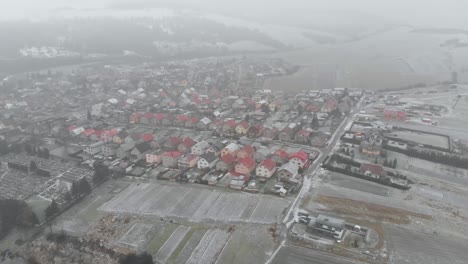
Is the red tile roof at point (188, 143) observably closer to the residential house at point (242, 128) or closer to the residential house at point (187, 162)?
the residential house at point (187, 162)

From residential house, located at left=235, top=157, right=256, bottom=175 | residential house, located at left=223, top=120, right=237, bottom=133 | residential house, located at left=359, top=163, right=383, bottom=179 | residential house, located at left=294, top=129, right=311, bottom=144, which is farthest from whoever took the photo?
residential house, located at left=223, top=120, right=237, bottom=133

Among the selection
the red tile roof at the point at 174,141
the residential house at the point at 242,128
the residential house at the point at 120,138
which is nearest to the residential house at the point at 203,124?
the residential house at the point at 242,128

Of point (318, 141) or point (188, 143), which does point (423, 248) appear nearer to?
point (318, 141)

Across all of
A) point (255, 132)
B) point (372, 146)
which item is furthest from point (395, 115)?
point (255, 132)

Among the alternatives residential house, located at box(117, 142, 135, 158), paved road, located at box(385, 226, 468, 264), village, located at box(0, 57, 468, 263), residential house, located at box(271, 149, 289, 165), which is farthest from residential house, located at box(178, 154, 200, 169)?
paved road, located at box(385, 226, 468, 264)

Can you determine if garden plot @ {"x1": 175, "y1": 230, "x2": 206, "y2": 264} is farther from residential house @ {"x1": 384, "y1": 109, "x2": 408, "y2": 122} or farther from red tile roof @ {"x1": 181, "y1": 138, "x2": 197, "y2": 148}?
residential house @ {"x1": 384, "y1": 109, "x2": 408, "y2": 122}

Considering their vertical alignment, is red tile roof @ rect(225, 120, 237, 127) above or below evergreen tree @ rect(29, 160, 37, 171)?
above
